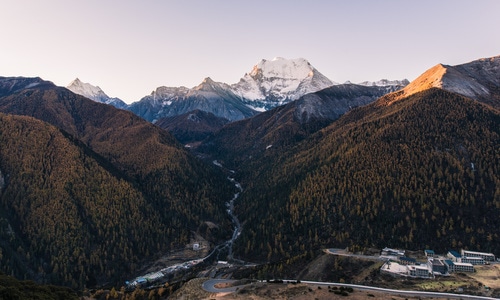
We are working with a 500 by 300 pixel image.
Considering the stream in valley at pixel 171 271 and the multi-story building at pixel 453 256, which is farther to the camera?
the stream in valley at pixel 171 271

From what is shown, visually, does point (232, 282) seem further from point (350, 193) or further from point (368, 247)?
point (350, 193)

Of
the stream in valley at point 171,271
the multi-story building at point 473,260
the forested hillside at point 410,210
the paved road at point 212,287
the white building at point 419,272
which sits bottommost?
the stream in valley at point 171,271

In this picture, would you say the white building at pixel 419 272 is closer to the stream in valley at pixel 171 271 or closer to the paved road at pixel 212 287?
the paved road at pixel 212 287

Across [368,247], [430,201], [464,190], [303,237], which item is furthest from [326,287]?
[464,190]

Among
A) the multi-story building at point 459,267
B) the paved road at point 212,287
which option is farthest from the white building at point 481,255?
the paved road at point 212,287

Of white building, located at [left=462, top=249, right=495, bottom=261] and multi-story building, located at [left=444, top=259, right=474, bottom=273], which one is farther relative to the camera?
white building, located at [left=462, top=249, right=495, bottom=261]

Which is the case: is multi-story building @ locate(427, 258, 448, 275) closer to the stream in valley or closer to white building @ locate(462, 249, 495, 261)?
white building @ locate(462, 249, 495, 261)

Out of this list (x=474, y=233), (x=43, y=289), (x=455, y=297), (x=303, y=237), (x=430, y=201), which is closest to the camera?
(x=455, y=297)

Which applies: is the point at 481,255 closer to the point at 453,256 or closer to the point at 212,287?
the point at 453,256

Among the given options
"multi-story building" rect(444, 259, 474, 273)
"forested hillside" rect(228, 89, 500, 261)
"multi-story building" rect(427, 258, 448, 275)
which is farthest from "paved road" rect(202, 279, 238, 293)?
"multi-story building" rect(444, 259, 474, 273)

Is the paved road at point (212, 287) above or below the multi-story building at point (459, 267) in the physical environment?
below

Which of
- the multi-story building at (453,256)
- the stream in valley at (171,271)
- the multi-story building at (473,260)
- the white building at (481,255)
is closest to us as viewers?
the multi-story building at (473,260)
